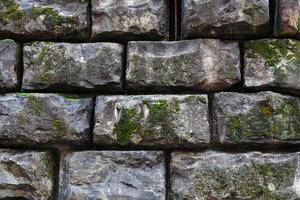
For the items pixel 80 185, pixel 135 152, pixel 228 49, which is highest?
pixel 228 49

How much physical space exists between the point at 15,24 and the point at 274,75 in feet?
3.95

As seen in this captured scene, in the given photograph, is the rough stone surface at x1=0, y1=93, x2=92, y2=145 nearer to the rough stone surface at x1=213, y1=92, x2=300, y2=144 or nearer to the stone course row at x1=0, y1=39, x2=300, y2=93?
the stone course row at x1=0, y1=39, x2=300, y2=93

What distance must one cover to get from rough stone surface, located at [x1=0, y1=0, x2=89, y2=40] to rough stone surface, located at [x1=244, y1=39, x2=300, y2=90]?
0.77m

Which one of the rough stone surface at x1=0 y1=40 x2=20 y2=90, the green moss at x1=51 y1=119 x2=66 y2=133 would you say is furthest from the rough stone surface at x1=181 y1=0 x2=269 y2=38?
the rough stone surface at x1=0 y1=40 x2=20 y2=90

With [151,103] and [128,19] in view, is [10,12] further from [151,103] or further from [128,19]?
[151,103]

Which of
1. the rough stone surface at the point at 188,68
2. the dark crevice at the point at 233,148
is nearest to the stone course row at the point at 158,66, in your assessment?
the rough stone surface at the point at 188,68

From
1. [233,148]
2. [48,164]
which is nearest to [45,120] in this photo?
[48,164]

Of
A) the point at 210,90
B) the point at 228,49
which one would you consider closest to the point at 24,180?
the point at 210,90

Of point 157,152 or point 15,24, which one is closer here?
point 157,152

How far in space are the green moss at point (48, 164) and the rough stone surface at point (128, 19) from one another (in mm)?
583

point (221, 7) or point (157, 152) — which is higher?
point (221, 7)

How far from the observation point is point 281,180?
1.99 meters

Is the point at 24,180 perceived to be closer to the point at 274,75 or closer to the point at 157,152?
the point at 157,152

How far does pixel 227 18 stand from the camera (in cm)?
208
